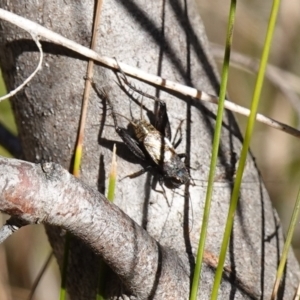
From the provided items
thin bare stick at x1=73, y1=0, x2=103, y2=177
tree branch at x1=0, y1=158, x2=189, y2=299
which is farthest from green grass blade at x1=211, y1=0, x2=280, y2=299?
thin bare stick at x1=73, y1=0, x2=103, y2=177

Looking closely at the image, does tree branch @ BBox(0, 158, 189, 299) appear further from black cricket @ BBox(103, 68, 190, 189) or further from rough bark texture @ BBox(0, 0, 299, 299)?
black cricket @ BBox(103, 68, 190, 189)

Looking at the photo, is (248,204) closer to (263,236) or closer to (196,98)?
(263,236)


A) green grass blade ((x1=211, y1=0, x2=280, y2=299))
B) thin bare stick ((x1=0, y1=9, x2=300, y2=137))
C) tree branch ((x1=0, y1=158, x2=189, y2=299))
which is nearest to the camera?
tree branch ((x1=0, y1=158, x2=189, y2=299))

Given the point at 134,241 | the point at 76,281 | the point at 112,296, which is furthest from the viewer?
the point at 76,281

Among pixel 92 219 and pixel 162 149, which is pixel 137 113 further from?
pixel 92 219

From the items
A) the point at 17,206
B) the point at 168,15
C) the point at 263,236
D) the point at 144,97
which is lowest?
the point at 17,206

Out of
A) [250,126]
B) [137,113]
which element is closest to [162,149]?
[137,113]

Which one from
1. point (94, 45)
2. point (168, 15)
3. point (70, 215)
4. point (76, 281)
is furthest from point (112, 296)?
point (168, 15)
